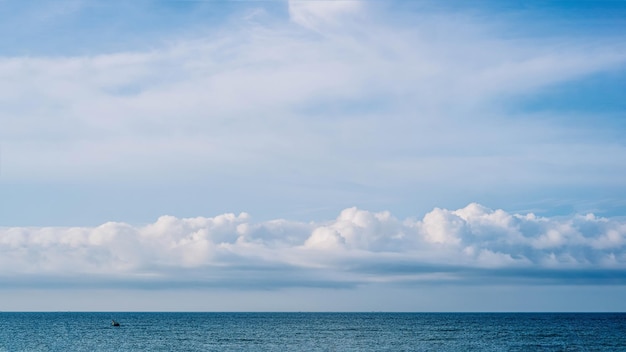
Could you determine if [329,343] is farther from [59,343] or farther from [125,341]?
[59,343]

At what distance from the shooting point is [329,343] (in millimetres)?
131125

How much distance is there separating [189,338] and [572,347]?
76.8 meters

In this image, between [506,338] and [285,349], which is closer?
[285,349]

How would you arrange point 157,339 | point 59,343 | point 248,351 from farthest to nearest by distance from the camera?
point 157,339 < point 59,343 < point 248,351

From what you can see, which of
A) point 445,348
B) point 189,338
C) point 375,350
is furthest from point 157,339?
point 445,348

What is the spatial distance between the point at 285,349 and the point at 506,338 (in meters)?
A: 54.1

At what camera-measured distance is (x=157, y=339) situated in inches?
5768

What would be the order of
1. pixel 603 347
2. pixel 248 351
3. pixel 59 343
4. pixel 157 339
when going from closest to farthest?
pixel 248 351
pixel 603 347
pixel 59 343
pixel 157 339

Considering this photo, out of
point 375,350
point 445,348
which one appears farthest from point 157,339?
→ point 445,348

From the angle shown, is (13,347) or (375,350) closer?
(375,350)

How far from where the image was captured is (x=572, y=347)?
408ft

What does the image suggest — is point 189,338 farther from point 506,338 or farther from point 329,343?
point 506,338

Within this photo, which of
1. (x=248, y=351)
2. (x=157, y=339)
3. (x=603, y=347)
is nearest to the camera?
(x=248, y=351)

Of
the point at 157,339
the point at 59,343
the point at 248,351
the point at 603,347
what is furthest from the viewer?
the point at 157,339
